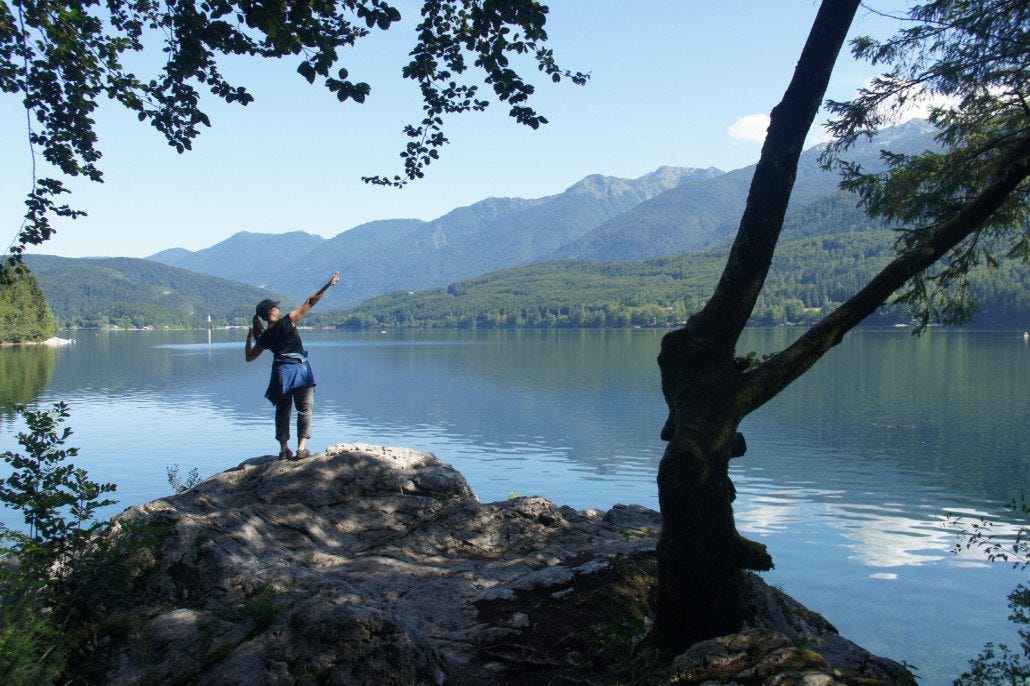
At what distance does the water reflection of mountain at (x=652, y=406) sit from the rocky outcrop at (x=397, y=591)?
1743 cm

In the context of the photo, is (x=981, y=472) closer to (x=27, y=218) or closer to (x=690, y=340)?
(x=690, y=340)

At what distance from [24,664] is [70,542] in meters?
1.80

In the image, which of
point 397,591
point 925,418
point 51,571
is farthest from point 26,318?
point 397,591

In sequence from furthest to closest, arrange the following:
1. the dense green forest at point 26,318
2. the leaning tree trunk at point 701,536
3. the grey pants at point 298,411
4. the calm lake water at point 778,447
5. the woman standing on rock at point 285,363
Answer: the dense green forest at point 26,318 → the calm lake water at point 778,447 → the grey pants at point 298,411 → the woman standing on rock at point 285,363 → the leaning tree trunk at point 701,536

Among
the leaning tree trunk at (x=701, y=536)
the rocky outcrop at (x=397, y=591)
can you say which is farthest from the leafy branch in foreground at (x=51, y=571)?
the leaning tree trunk at (x=701, y=536)

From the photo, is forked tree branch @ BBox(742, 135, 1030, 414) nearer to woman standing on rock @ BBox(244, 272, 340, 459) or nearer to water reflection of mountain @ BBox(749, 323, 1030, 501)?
woman standing on rock @ BBox(244, 272, 340, 459)

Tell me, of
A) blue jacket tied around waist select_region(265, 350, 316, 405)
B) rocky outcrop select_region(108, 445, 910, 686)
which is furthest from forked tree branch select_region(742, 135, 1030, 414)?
blue jacket tied around waist select_region(265, 350, 316, 405)

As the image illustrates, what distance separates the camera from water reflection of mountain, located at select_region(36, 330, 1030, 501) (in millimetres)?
26203

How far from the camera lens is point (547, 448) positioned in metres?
29.8

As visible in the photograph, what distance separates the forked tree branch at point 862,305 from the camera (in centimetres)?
525

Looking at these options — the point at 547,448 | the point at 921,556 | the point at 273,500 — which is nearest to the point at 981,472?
the point at 921,556

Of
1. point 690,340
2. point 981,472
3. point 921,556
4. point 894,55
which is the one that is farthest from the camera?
point 981,472

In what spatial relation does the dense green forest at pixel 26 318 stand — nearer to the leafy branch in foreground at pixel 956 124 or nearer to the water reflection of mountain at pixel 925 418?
the water reflection of mountain at pixel 925 418

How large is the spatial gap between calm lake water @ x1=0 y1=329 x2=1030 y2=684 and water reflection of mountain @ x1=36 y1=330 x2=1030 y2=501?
0.17 m
